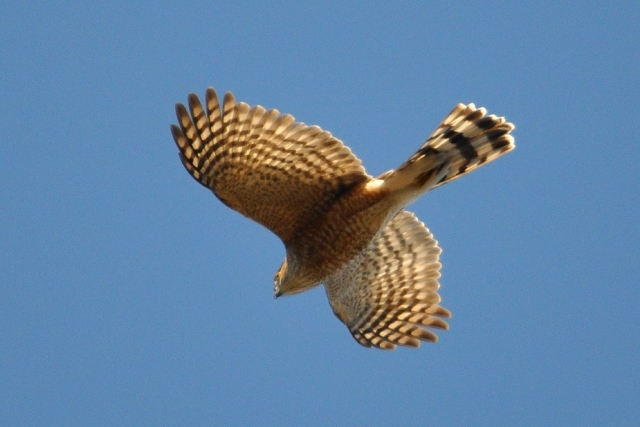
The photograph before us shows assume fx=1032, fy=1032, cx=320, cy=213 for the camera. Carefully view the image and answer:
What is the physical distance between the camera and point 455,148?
1067cm

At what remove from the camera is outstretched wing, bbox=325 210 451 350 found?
39.8 feet

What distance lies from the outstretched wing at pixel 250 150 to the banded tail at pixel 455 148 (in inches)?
22.7

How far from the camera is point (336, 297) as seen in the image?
39.4 ft

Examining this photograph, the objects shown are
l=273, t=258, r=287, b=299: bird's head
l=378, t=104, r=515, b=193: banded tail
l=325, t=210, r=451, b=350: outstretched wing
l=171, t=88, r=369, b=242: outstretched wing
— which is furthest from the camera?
l=325, t=210, r=451, b=350: outstretched wing

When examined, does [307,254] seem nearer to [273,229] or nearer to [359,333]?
[273,229]

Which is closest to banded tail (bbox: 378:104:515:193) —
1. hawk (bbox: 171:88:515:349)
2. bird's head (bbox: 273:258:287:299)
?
hawk (bbox: 171:88:515:349)

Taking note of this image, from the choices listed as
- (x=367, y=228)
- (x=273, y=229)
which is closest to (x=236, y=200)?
(x=273, y=229)

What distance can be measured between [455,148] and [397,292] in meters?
2.31

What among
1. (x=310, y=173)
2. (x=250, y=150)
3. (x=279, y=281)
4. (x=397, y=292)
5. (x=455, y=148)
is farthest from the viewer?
(x=397, y=292)

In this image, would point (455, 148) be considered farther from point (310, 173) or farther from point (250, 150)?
point (250, 150)

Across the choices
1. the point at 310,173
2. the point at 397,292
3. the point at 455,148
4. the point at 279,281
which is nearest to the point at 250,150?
the point at 310,173

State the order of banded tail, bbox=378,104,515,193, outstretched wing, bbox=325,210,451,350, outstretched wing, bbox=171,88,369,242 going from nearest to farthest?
outstretched wing, bbox=171,88,369,242, banded tail, bbox=378,104,515,193, outstretched wing, bbox=325,210,451,350

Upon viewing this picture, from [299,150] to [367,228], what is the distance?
1.20 m

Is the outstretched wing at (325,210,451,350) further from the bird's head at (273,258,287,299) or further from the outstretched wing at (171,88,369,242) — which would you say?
the outstretched wing at (171,88,369,242)
